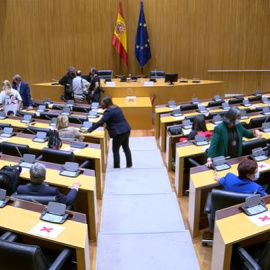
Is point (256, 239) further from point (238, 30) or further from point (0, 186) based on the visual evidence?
point (238, 30)

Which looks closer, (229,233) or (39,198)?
(229,233)

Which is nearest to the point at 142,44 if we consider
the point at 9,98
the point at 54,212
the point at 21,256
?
the point at 9,98

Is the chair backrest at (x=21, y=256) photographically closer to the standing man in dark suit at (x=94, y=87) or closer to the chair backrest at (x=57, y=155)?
the chair backrest at (x=57, y=155)

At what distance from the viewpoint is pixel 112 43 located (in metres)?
10.9

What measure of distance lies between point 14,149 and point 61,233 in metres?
2.14

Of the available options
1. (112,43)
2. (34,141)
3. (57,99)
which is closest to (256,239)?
(34,141)

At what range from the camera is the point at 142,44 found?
10.8 meters

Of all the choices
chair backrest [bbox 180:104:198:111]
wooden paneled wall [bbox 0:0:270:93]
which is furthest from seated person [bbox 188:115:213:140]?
wooden paneled wall [bbox 0:0:270:93]

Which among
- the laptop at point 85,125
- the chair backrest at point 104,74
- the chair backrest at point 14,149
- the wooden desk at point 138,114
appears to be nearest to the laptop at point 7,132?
the chair backrest at point 14,149

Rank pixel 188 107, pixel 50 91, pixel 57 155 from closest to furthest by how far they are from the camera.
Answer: pixel 57 155 → pixel 188 107 → pixel 50 91

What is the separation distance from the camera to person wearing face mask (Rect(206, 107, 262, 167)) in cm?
390

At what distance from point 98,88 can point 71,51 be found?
10.3 ft

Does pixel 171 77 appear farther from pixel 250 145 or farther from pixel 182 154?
pixel 250 145

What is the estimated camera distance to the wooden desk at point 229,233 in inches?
103
